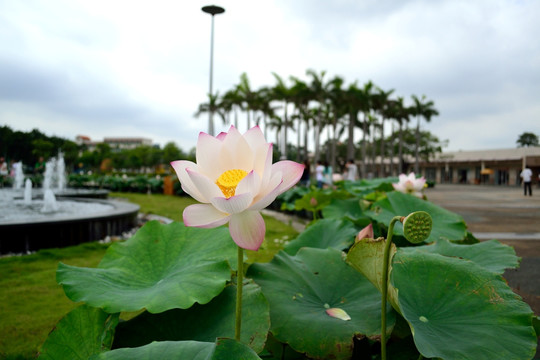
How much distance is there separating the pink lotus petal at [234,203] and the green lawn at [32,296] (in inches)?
33.4

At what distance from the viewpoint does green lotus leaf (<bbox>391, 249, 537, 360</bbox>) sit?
0.80 metres

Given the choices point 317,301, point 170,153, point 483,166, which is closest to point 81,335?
point 317,301

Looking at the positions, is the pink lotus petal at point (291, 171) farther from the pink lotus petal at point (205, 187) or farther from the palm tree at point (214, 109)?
the palm tree at point (214, 109)

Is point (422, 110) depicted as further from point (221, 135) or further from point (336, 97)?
point (221, 135)

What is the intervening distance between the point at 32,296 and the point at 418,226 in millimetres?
3194

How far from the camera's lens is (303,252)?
1.34 metres

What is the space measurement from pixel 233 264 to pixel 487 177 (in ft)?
137

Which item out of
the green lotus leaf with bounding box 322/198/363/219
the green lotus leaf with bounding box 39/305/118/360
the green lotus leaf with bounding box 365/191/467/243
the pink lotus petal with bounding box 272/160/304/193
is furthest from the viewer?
the green lotus leaf with bounding box 322/198/363/219

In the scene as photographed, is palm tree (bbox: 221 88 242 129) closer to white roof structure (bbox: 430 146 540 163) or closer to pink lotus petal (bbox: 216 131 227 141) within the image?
white roof structure (bbox: 430 146 540 163)

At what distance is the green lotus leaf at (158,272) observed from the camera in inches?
35.4

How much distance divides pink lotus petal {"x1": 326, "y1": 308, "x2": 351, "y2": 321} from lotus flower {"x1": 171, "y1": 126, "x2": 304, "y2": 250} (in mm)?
445

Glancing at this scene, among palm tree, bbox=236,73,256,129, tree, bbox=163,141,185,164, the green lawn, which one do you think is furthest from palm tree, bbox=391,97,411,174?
the green lawn

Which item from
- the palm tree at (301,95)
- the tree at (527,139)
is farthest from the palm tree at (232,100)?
the tree at (527,139)

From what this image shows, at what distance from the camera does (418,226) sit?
647 mm
